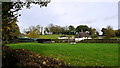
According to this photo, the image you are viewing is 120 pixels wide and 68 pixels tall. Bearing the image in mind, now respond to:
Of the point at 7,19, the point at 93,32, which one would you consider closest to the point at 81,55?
the point at 7,19

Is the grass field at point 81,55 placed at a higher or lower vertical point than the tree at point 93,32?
lower

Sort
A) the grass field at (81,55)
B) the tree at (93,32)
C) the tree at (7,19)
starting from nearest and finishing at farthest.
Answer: the tree at (7,19)
the grass field at (81,55)
the tree at (93,32)

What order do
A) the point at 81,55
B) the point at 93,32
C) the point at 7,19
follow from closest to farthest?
the point at 7,19 → the point at 81,55 → the point at 93,32

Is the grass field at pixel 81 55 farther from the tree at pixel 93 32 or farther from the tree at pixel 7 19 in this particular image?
the tree at pixel 93 32

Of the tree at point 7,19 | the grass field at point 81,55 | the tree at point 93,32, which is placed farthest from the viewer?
the tree at point 93,32

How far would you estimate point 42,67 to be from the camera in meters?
6.61

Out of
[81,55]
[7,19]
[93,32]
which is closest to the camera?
[7,19]

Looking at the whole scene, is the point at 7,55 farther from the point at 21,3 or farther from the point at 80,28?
the point at 80,28

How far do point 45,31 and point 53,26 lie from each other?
5.34 metres

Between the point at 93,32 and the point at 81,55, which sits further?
the point at 93,32

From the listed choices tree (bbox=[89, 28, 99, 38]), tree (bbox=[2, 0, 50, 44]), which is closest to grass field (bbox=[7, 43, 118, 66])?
tree (bbox=[2, 0, 50, 44])

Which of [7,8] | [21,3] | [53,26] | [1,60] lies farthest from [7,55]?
[53,26]

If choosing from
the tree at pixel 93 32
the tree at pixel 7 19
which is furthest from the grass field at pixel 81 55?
the tree at pixel 93 32

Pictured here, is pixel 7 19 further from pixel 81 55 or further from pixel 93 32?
pixel 93 32
